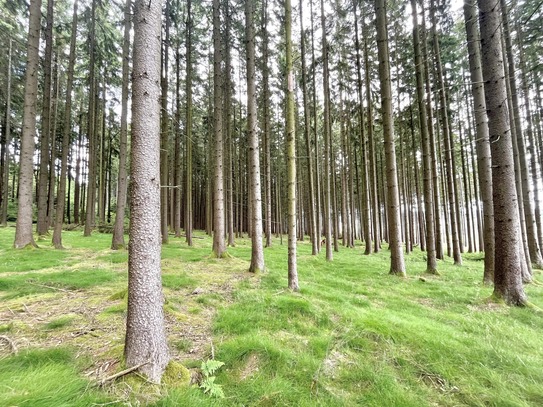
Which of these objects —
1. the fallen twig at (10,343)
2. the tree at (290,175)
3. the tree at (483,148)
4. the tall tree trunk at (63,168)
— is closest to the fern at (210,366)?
the fallen twig at (10,343)

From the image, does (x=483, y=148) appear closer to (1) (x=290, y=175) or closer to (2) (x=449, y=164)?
(2) (x=449, y=164)

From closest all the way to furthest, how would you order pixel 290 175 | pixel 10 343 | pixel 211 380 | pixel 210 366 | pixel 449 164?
pixel 211 380 < pixel 210 366 < pixel 10 343 < pixel 290 175 < pixel 449 164

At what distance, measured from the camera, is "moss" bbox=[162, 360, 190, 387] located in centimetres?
241

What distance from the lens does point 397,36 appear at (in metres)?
12.9

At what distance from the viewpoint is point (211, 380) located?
2420mm

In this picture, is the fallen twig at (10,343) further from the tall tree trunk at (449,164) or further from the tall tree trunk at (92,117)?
the tall tree trunk at (92,117)

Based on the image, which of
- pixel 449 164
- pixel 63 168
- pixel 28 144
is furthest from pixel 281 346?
pixel 449 164

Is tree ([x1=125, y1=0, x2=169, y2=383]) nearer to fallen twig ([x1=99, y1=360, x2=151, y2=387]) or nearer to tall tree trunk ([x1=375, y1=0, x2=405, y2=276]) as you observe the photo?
fallen twig ([x1=99, y1=360, x2=151, y2=387])

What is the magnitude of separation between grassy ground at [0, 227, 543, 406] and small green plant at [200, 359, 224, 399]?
53mm

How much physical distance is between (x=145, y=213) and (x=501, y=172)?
6.63 m

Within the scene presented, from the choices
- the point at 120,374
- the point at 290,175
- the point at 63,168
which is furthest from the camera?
the point at 63,168

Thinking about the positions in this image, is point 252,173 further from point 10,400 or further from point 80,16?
point 80,16

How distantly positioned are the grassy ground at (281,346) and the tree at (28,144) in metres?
4.81

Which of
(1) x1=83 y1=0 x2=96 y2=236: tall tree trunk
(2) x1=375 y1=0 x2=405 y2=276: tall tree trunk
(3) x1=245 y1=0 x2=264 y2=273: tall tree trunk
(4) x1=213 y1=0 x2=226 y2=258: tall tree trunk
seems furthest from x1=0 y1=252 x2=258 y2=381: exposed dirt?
(1) x1=83 y1=0 x2=96 y2=236: tall tree trunk
